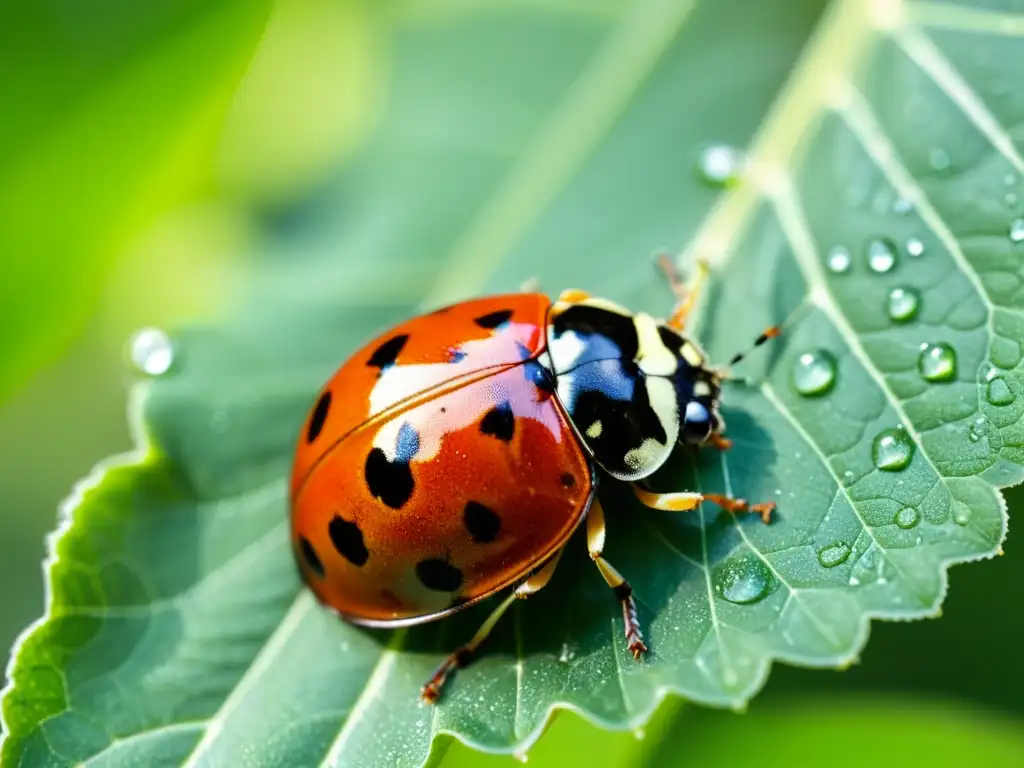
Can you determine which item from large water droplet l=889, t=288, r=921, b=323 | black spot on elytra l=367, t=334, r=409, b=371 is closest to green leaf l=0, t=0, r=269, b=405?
black spot on elytra l=367, t=334, r=409, b=371

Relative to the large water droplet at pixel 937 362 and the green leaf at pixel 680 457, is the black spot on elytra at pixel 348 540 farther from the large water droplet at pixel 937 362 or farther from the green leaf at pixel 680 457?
the large water droplet at pixel 937 362

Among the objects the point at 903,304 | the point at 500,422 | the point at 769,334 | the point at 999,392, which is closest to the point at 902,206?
the point at 903,304

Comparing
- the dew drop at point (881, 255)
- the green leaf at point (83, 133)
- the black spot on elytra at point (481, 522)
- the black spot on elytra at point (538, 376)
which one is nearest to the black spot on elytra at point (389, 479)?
the black spot on elytra at point (481, 522)

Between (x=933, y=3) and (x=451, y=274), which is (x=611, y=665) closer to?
(x=451, y=274)

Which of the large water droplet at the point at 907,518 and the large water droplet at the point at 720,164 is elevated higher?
the large water droplet at the point at 720,164

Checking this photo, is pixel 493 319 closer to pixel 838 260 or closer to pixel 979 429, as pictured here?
pixel 838 260

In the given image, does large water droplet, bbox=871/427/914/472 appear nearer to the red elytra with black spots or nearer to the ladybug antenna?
the ladybug antenna
